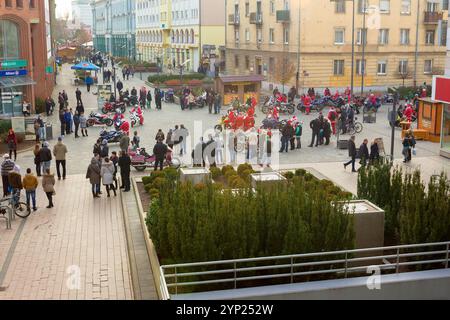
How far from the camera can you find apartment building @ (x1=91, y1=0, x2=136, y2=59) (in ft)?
363

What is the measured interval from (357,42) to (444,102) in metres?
24.7

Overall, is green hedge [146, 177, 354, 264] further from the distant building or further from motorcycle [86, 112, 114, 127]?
the distant building

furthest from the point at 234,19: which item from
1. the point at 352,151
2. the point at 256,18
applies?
the point at 352,151

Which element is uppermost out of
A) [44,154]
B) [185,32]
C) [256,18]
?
[256,18]

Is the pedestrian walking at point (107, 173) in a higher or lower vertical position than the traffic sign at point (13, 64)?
lower

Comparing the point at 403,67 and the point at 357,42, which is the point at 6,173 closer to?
the point at 357,42

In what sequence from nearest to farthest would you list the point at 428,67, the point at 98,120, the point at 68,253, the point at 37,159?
the point at 68,253 → the point at 37,159 → the point at 98,120 → the point at 428,67

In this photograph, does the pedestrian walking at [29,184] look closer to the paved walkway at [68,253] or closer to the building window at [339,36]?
the paved walkway at [68,253]

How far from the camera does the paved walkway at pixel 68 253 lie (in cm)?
1225

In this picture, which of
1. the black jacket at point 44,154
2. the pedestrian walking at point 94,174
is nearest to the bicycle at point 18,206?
the pedestrian walking at point 94,174

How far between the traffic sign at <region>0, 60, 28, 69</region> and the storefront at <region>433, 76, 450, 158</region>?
23.0m

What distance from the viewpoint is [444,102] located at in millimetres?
25906

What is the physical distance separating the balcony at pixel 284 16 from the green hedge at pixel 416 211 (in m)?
36.8

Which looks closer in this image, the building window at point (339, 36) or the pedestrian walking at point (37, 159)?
the pedestrian walking at point (37, 159)
